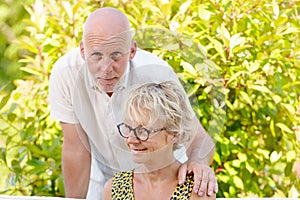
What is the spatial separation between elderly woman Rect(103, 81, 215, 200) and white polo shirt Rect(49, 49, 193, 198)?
0.05 meters

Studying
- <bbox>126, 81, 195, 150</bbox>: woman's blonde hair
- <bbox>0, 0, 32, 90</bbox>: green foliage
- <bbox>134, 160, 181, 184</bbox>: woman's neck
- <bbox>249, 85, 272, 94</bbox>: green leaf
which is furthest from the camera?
<bbox>0, 0, 32, 90</bbox>: green foliage

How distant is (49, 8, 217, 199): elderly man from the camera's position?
1.72m

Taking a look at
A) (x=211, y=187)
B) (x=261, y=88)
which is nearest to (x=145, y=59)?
(x=211, y=187)

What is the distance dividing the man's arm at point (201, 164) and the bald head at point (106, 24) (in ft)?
1.04

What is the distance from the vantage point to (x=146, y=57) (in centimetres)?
178

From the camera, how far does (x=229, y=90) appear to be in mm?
2754

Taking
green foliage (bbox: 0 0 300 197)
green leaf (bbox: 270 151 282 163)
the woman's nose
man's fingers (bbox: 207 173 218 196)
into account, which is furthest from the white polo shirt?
green leaf (bbox: 270 151 282 163)

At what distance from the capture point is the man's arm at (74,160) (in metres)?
2.12

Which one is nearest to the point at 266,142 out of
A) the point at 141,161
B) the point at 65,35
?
the point at 65,35

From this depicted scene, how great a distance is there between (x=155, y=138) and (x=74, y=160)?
597 mm

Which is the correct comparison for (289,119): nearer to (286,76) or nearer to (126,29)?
(286,76)

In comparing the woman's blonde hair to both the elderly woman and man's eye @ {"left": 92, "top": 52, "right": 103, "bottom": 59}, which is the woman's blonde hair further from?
man's eye @ {"left": 92, "top": 52, "right": 103, "bottom": 59}

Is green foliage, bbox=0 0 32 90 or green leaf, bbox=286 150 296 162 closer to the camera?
green leaf, bbox=286 150 296 162

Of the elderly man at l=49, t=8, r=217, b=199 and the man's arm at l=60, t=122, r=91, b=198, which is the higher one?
the elderly man at l=49, t=8, r=217, b=199
